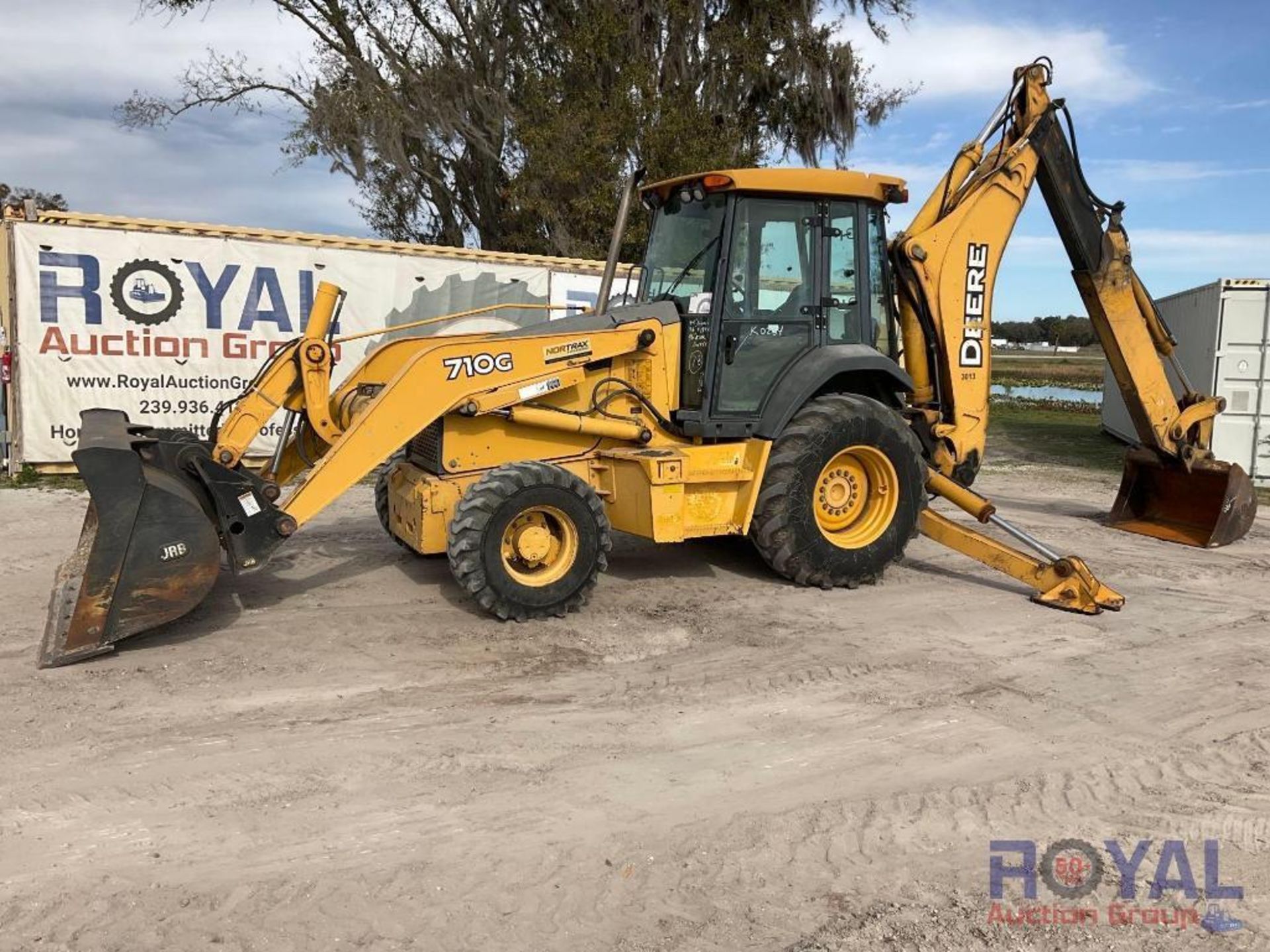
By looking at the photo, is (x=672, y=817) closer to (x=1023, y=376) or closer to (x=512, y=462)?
(x=512, y=462)

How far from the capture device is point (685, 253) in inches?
267

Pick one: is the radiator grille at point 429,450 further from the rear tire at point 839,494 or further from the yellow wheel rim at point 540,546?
the rear tire at point 839,494

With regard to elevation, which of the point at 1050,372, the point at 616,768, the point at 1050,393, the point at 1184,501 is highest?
the point at 1050,372

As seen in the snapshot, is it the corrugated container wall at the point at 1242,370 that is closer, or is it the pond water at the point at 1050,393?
the corrugated container wall at the point at 1242,370

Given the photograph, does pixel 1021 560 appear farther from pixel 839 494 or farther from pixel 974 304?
pixel 974 304

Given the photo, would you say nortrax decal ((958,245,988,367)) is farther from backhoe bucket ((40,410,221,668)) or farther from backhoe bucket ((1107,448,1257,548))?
backhoe bucket ((40,410,221,668))

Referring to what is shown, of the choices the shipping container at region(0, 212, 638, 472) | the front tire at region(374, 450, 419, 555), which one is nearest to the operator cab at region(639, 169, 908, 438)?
the front tire at region(374, 450, 419, 555)

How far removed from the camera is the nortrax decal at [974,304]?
738cm

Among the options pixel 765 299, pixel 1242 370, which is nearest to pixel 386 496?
pixel 765 299

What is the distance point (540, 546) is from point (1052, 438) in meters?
14.8

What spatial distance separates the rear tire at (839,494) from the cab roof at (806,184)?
1.34 meters

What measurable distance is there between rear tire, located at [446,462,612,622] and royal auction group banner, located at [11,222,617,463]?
6584mm

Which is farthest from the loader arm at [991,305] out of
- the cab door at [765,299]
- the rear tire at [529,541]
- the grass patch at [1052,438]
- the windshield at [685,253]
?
the grass patch at [1052,438]

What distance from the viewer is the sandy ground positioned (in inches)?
120
